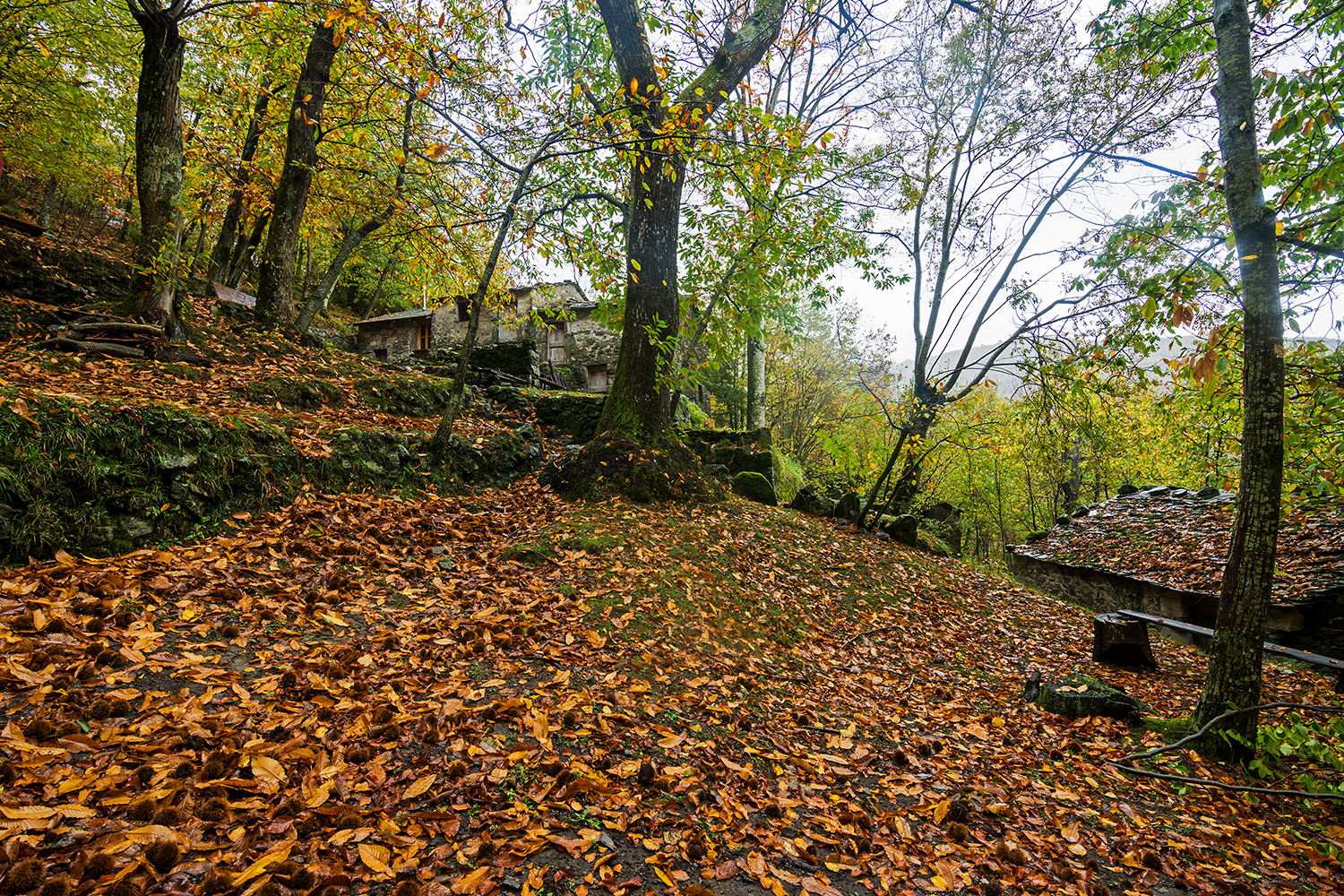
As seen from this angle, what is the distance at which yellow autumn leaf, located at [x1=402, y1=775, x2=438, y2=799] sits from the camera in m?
2.11

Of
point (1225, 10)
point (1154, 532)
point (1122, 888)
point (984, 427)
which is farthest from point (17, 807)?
point (1154, 532)

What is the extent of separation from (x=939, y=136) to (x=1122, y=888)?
42.7ft

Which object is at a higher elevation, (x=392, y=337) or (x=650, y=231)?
(x=392, y=337)

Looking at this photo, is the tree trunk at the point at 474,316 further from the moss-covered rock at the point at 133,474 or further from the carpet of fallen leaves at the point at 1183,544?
the carpet of fallen leaves at the point at 1183,544

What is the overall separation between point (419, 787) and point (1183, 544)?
12.7 meters

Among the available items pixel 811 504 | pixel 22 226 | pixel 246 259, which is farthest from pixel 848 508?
pixel 246 259

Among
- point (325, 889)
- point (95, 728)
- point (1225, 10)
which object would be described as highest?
point (1225, 10)

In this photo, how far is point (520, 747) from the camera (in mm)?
2518

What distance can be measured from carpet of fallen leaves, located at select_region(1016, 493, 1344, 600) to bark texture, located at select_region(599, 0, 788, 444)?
24.0 ft

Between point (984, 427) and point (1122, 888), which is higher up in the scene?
point (984, 427)

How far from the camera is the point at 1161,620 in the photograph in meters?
6.95

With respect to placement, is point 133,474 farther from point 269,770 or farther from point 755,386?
point 755,386

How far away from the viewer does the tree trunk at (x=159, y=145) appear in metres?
5.75

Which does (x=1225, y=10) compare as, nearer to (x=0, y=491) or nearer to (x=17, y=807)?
(x=17, y=807)
